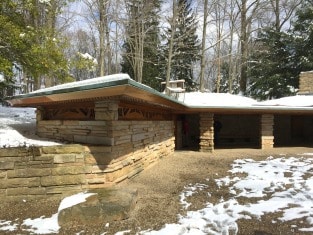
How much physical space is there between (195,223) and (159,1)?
25363 millimetres

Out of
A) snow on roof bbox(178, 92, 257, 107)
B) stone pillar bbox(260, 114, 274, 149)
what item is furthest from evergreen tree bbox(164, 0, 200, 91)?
stone pillar bbox(260, 114, 274, 149)

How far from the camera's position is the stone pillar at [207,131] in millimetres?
12531

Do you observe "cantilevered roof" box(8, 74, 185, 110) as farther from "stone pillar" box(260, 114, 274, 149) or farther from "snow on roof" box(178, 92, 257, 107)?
"stone pillar" box(260, 114, 274, 149)

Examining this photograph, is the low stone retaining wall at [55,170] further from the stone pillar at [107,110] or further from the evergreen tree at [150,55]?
the evergreen tree at [150,55]

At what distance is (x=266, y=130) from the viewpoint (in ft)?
43.3

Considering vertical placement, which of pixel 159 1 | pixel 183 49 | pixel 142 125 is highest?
pixel 159 1

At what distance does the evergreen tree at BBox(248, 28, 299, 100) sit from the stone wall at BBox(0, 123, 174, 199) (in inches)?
719

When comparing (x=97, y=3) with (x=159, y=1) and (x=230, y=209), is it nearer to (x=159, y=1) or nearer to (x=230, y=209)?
(x=159, y=1)

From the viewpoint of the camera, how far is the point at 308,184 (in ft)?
21.6

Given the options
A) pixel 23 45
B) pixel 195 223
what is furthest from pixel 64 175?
pixel 23 45

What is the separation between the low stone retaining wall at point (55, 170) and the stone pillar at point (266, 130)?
28.5 feet

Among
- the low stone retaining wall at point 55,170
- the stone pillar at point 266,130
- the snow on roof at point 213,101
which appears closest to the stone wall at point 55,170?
the low stone retaining wall at point 55,170

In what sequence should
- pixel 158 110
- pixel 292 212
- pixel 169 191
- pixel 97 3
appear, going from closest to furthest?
pixel 292 212, pixel 169 191, pixel 158 110, pixel 97 3

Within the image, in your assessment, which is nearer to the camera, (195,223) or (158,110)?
(195,223)
